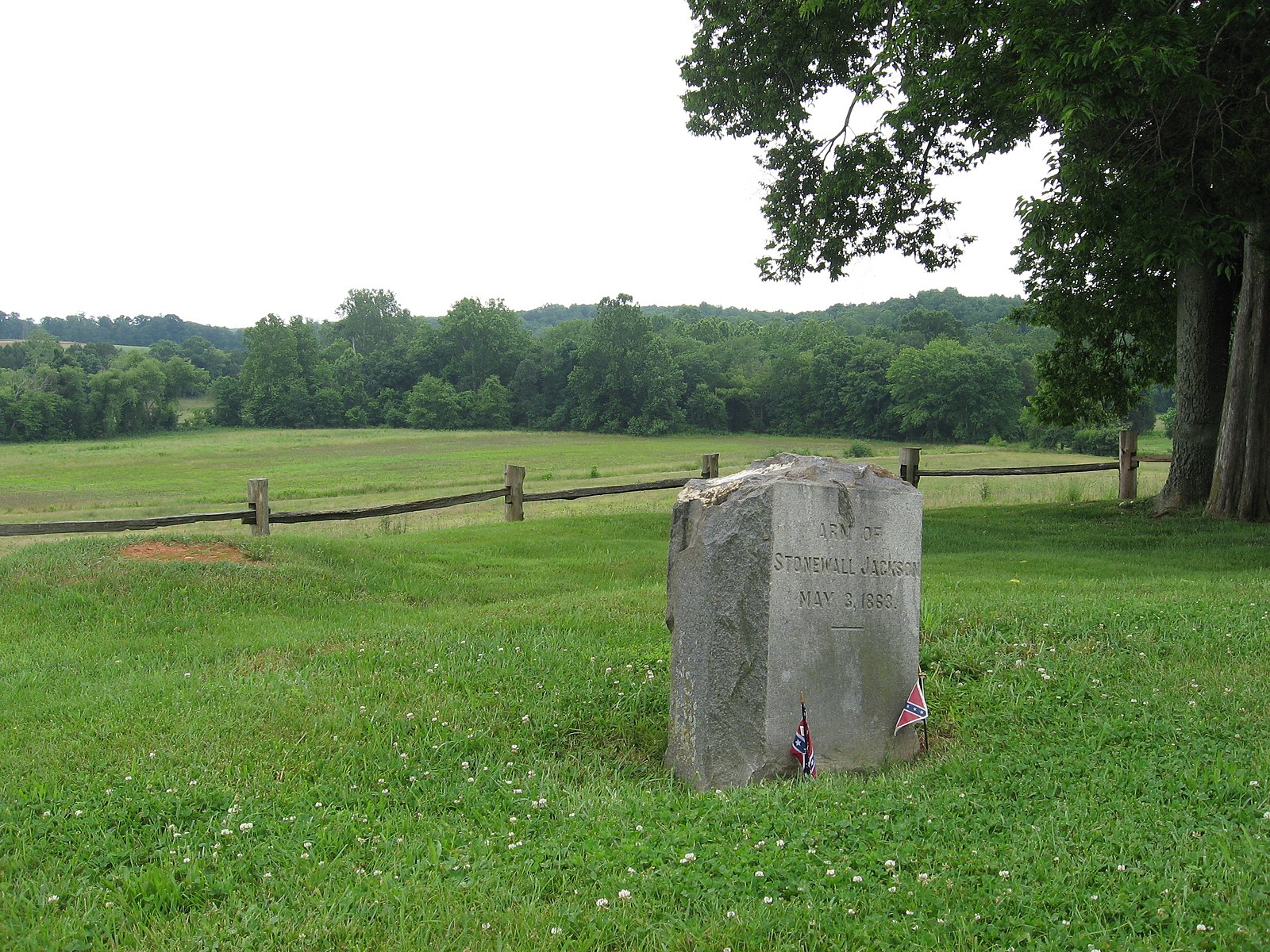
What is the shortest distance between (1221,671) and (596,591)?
686 centimetres

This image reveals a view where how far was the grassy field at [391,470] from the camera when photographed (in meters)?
28.8

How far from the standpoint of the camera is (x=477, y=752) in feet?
20.6

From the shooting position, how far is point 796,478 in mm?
6453

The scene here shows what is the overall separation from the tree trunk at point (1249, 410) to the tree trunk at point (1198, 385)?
975 mm

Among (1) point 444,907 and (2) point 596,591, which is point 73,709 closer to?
(1) point 444,907

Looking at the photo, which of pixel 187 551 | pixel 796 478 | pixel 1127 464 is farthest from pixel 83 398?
pixel 796 478

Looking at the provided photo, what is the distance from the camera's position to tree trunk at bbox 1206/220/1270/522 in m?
16.4

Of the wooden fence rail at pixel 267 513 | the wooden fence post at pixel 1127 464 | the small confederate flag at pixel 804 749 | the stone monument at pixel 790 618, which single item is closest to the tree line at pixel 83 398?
the wooden fence rail at pixel 267 513

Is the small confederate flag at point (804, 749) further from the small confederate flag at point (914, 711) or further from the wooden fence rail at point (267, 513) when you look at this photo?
the wooden fence rail at point (267, 513)

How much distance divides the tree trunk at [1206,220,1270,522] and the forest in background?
174ft

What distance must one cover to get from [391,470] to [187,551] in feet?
119

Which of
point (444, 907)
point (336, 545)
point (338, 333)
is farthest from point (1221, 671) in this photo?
point (338, 333)

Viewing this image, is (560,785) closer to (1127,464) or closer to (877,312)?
(1127,464)

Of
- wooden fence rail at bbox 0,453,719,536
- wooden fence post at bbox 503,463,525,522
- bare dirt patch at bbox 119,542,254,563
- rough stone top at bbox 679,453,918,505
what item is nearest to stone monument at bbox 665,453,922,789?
rough stone top at bbox 679,453,918,505
